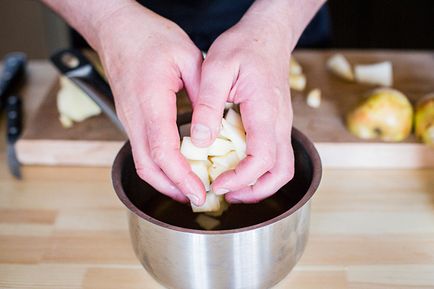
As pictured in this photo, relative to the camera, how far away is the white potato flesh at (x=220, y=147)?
770 mm

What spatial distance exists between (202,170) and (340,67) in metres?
0.59

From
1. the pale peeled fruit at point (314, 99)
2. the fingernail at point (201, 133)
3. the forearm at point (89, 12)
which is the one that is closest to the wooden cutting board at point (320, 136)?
the pale peeled fruit at point (314, 99)

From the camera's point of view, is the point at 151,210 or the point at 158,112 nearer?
the point at 158,112

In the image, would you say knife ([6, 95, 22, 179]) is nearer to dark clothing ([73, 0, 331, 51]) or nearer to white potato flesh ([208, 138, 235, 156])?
dark clothing ([73, 0, 331, 51])

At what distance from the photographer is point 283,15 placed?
89 cm

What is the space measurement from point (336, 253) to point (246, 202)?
17 cm

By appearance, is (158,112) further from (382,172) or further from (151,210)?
(382,172)

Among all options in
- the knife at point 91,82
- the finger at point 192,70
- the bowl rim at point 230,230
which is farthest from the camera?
the knife at point 91,82

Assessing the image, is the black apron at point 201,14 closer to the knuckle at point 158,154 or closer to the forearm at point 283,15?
the forearm at point 283,15

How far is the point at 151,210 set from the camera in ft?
2.84

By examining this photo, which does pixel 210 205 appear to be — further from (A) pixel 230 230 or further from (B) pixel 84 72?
(B) pixel 84 72

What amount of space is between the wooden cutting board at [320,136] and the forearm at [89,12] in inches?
7.3

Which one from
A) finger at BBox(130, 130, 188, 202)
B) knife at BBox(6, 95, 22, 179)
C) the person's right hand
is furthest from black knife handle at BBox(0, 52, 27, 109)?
finger at BBox(130, 130, 188, 202)

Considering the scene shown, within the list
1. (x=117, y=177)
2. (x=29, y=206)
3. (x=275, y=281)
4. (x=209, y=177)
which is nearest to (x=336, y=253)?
(x=275, y=281)
